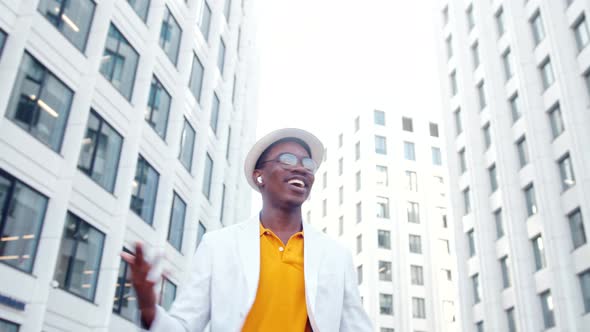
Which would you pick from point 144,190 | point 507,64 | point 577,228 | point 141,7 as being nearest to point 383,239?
point 507,64

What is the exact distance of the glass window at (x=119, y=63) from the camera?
20.9 m

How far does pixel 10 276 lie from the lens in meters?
15.3

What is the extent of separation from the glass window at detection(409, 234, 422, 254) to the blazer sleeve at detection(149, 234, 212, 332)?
6044cm

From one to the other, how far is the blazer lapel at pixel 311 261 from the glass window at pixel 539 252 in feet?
107

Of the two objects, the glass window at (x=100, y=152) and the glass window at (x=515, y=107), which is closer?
the glass window at (x=100, y=152)

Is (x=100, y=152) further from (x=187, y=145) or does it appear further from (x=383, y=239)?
(x=383, y=239)

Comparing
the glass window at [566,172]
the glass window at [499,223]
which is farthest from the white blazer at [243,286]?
the glass window at [499,223]

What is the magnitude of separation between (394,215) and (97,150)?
46705 millimetres

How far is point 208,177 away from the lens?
101 feet

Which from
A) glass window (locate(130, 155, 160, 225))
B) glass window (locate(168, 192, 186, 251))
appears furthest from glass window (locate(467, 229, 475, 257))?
glass window (locate(130, 155, 160, 225))

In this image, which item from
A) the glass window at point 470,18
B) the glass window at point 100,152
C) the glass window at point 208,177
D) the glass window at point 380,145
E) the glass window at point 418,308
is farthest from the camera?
the glass window at point 380,145

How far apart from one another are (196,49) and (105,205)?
440 inches

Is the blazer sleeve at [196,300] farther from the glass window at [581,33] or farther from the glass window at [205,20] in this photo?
the glass window at [581,33]

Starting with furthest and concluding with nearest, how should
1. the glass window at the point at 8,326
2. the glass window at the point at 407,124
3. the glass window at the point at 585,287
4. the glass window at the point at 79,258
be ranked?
the glass window at the point at 407,124, the glass window at the point at 585,287, the glass window at the point at 79,258, the glass window at the point at 8,326
